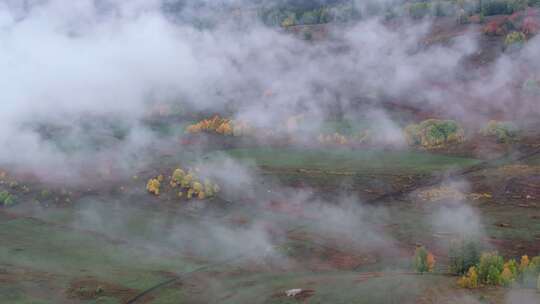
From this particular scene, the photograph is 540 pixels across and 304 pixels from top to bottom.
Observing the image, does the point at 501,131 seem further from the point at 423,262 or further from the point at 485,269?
the point at 485,269

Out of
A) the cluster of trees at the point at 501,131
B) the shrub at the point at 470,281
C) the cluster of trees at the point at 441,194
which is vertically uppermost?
the cluster of trees at the point at 501,131

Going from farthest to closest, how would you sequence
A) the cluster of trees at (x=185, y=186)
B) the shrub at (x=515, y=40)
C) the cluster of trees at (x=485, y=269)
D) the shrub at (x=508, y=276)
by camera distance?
the shrub at (x=515, y=40), the cluster of trees at (x=185, y=186), the shrub at (x=508, y=276), the cluster of trees at (x=485, y=269)

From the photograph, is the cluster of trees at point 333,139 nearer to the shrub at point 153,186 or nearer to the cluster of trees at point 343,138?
the cluster of trees at point 343,138

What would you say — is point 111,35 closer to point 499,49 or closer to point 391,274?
point 499,49

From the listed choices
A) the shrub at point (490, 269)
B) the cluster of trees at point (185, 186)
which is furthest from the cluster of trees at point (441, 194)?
the shrub at point (490, 269)

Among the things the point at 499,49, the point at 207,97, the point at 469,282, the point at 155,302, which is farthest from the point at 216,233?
the point at 499,49

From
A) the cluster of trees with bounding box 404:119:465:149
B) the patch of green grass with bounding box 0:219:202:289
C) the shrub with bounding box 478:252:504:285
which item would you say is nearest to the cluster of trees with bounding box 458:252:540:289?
the shrub with bounding box 478:252:504:285
